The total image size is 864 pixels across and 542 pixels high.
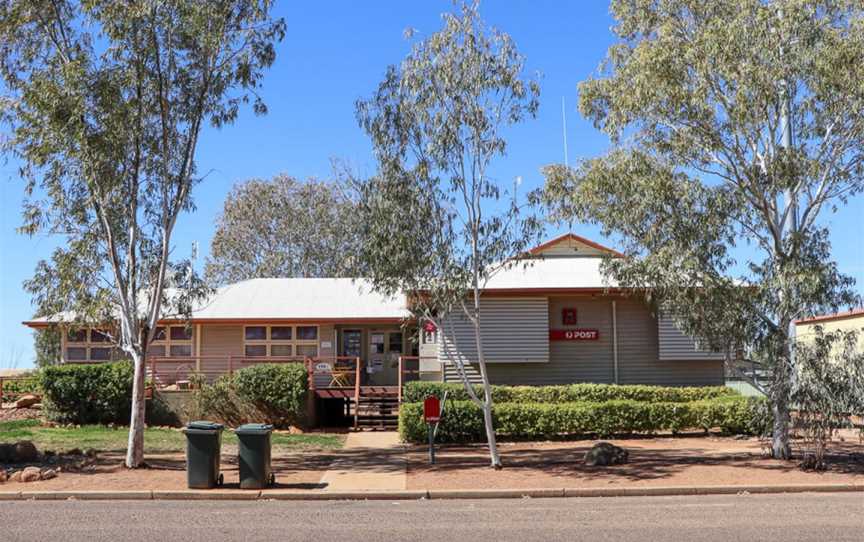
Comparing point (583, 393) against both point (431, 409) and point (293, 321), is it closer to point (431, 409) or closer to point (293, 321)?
point (431, 409)

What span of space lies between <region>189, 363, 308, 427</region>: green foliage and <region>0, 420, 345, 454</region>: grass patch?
2.71 ft

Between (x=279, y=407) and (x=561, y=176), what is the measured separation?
9.40m

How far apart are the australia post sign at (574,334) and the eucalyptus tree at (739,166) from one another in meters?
7.42

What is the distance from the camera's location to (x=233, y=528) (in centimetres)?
991

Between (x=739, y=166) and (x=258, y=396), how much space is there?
12.4 metres

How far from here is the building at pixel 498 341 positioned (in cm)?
2275

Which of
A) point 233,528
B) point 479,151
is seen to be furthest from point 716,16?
point 233,528

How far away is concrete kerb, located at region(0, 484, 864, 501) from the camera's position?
1262 cm

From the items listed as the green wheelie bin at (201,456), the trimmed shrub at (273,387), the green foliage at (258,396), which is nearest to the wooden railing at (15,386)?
the green foliage at (258,396)

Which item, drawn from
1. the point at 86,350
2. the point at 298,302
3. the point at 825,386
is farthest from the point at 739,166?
the point at 86,350

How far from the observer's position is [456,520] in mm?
10602

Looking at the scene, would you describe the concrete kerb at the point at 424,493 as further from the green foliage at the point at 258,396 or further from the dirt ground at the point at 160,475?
the green foliage at the point at 258,396

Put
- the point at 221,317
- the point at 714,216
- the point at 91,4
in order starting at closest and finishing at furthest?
the point at 91,4, the point at 714,216, the point at 221,317

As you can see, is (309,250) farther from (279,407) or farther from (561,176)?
(561,176)
